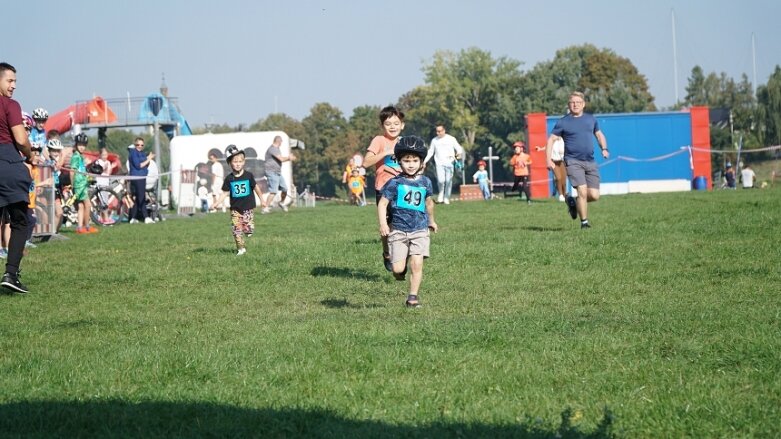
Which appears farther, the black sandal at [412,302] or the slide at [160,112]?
the slide at [160,112]

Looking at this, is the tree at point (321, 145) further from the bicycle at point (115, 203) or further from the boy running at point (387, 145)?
the boy running at point (387, 145)

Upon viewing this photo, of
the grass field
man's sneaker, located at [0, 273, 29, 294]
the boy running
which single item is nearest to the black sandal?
the grass field

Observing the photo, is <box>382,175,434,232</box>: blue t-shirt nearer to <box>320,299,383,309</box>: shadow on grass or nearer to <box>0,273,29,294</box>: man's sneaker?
<box>320,299,383,309</box>: shadow on grass

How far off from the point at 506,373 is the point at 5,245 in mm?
11072

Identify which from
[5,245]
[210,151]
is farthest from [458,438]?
[210,151]

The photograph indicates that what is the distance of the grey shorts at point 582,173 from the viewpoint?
1718cm

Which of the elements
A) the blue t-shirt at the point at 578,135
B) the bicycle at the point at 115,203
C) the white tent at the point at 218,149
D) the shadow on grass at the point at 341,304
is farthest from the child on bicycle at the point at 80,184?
the white tent at the point at 218,149

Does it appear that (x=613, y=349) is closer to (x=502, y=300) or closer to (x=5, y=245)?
(x=502, y=300)

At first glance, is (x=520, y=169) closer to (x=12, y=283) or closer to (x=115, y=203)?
(x=115, y=203)

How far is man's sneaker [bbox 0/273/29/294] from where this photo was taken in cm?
1098

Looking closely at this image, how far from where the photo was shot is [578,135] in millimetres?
17281

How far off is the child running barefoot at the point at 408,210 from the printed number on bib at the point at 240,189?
6.85 meters

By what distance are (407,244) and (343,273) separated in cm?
286

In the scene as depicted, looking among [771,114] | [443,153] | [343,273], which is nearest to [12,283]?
[343,273]
